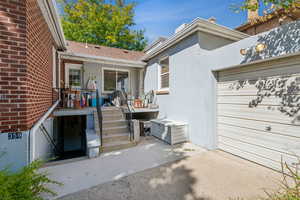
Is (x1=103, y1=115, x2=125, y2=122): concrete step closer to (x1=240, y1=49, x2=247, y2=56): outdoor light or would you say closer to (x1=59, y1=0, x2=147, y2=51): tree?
(x1=240, y1=49, x2=247, y2=56): outdoor light

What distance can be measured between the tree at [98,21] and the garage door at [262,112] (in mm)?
15186

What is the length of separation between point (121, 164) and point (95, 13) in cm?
1791

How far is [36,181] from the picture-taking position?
6.87 ft

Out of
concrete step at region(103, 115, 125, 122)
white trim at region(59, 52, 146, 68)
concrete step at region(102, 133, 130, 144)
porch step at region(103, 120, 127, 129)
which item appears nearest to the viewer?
concrete step at region(102, 133, 130, 144)

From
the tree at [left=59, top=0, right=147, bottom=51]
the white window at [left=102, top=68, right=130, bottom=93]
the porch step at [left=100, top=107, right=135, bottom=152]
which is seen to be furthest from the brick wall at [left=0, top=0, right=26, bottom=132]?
the tree at [left=59, top=0, right=147, bottom=51]

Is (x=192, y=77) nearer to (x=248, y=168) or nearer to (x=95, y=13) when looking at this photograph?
(x=248, y=168)

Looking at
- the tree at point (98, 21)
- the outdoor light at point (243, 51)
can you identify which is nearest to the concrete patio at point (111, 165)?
the outdoor light at point (243, 51)

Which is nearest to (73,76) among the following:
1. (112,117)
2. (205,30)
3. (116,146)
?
(112,117)

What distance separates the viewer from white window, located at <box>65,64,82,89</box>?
7672 mm

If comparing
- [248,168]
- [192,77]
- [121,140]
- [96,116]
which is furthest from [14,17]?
[248,168]

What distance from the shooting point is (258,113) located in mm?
3623

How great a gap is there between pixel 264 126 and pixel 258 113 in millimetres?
331

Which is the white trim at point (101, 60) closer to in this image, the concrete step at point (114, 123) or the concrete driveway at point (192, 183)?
the concrete step at point (114, 123)

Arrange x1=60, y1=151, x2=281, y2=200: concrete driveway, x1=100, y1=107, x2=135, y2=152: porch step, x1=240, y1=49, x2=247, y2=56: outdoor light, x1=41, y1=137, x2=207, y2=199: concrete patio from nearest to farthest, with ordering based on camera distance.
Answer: x1=60, y1=151, x2=281, y2=200: concrete driveway → x1=41, y1=137, x2=207, y2=199: concrete patio → x1=240, y1=49, x2=247, y2=56: outdoor light → x1=100, y1=107, x2=135, y2=152: porch step
